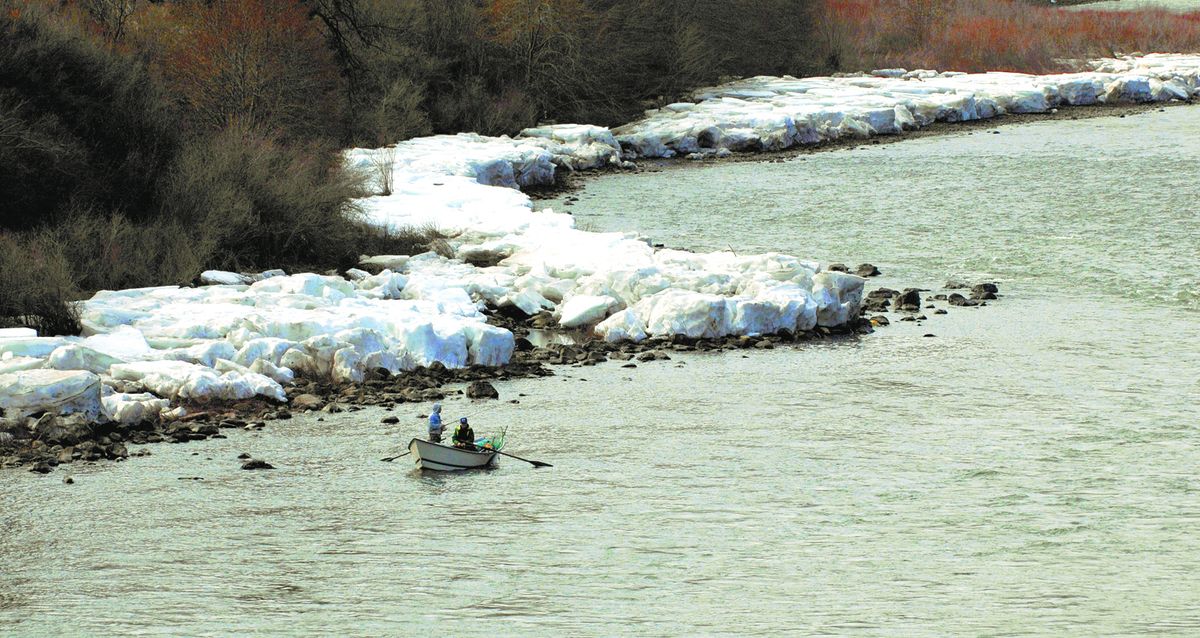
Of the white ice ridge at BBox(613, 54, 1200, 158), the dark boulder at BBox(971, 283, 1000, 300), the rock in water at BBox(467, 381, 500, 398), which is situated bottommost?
the rock in water at BBox(467, 381, 500, 398)

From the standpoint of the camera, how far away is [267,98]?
2631 centimetres

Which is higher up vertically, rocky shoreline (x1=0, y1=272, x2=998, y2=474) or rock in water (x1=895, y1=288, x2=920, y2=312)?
rock in water (x1=895, y1=288, x2=920, y2=312)

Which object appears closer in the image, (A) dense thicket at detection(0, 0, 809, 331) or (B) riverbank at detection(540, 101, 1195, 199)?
(A) dense thicket at detection(0, 0, 809, 331)

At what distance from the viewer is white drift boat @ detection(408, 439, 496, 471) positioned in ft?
37.7

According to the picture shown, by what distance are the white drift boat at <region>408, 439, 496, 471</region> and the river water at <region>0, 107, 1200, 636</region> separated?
0.46ft

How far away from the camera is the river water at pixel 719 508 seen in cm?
880

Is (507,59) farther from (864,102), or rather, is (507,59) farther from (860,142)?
(864,102)

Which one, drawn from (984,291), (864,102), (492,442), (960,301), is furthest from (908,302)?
(864,102)

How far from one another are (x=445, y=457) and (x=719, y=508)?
94.0 inches

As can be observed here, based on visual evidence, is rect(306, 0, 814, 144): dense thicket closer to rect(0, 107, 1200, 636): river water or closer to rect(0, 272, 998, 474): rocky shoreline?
rect(0, 272, 998, 474): rocky shoreline

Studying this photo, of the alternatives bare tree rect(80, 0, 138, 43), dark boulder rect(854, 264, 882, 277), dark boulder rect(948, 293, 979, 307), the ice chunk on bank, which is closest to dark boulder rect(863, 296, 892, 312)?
dark boulder rect(948, 293, 979, 307)

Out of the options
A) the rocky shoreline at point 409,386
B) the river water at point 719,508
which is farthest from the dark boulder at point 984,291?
the river water at point 719,508

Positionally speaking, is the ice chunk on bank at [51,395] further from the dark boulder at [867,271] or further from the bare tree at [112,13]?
the bare tree at [112,13]

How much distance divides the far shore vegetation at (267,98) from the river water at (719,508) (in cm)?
508
